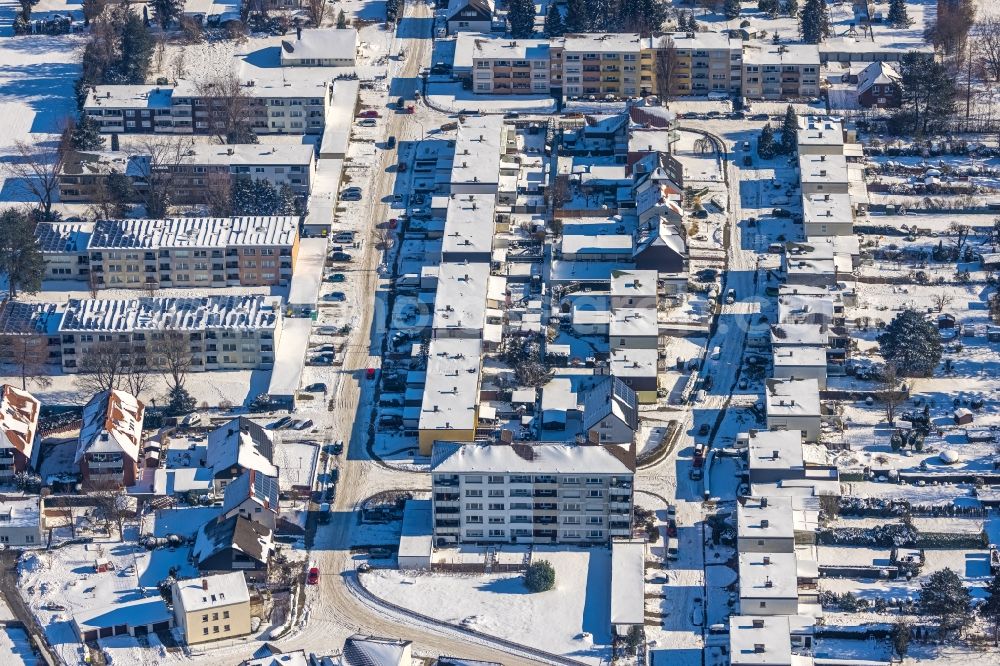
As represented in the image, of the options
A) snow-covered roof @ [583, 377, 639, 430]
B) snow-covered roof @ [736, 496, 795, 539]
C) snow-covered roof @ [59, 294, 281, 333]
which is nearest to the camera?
snow-covered roof @ [736, 496, 795, 539]

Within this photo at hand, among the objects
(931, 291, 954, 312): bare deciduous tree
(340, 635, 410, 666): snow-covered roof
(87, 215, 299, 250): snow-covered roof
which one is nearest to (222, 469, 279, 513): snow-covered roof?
(340, 635, 410, 666): snow-covered roof

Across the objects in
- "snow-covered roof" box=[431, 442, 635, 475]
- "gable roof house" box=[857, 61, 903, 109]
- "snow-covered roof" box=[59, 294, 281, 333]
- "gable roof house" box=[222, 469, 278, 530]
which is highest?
"gable roof house" box=[857, 61, 903, 109]

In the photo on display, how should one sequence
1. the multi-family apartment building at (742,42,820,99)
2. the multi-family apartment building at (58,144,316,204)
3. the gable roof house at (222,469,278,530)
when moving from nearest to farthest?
the gable roof house at (222,469,278,530), the multi-family apartment building at (58,144,316,204), the multi-family apartment building at (742,42,820,99)

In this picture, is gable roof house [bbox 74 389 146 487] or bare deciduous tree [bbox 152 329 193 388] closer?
gable roof house [bbox 74 389 146 487]

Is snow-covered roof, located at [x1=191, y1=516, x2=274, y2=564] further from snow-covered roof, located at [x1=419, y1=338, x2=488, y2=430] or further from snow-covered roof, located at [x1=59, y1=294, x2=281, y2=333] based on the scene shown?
snow-covered roof, located at [x1=59, y1=294, x2=281, y2=333]

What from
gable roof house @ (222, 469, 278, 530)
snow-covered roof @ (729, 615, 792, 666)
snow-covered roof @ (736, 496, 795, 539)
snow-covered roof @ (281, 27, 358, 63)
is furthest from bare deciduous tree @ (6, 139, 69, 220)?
snow-covered roof @ (729, 615, 792, 666)

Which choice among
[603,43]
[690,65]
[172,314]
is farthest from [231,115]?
[690,65]

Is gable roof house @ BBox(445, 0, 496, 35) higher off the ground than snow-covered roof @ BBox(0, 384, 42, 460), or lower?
higher

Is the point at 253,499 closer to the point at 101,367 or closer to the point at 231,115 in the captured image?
the point at 101,367

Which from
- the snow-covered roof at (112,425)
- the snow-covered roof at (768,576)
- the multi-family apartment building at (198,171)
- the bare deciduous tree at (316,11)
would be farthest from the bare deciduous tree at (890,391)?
the bare deciduous tree at (316,11)
